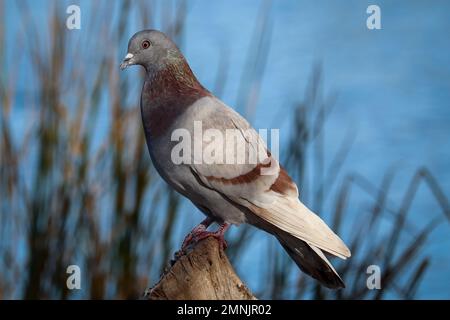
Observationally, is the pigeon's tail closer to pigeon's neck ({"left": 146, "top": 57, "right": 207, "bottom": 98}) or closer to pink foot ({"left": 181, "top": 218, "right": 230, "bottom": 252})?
pink foot ({"left": 181, "top": 218, "right": 230, "bottom": 252})

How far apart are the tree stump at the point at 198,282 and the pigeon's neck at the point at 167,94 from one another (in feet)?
1.64

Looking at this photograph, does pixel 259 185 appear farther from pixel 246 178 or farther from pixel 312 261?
pixel 312 261

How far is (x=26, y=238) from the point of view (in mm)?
2680

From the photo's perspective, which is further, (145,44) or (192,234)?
(145,44)

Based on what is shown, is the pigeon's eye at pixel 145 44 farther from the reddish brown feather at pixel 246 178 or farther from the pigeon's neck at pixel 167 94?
the reddish brown feather at pixel 246 178

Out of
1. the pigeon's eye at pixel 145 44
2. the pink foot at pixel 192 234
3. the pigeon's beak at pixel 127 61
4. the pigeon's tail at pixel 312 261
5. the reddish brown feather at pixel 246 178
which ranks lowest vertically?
the pigeon's tail at pixel 312 261

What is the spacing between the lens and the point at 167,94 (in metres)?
2.37

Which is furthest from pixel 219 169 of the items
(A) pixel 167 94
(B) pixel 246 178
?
(A) pixel 167 94

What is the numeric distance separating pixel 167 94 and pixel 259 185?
451 millimetres

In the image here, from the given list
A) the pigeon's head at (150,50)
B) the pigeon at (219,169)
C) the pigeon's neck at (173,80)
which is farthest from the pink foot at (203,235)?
the pigeon's head at (150,50)

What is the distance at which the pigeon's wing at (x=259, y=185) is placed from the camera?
217cm
